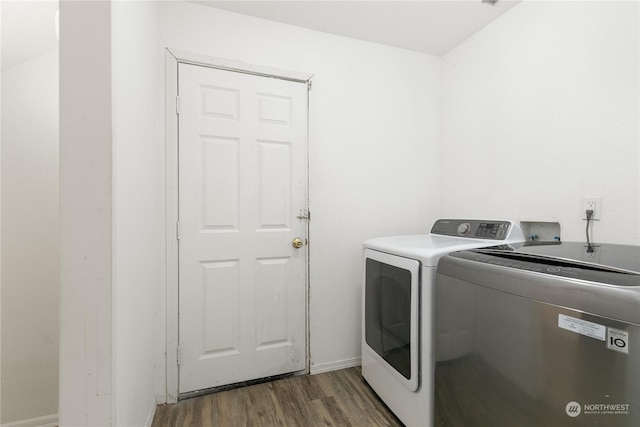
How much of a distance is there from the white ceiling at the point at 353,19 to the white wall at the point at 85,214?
2.87 ft

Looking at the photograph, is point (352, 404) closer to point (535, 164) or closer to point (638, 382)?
point (638, 382)

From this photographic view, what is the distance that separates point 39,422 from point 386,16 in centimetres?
303

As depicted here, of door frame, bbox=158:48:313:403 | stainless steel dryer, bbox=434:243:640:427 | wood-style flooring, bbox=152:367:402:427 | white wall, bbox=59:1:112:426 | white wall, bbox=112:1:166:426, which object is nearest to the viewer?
stainless steel dryer, bbox=434:243:640:427

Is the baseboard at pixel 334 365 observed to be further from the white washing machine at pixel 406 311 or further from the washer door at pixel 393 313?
the washer door at pixel 393 313

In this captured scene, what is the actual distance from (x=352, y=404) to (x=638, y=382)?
1367 millimetres

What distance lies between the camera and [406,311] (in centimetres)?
145

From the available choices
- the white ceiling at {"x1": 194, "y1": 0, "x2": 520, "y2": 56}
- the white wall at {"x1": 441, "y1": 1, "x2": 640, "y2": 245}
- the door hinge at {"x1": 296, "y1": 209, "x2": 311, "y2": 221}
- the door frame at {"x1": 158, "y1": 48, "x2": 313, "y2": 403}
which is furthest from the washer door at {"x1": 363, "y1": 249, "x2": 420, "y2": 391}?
the white ceiling at {"x1": 194, "y1": 0, "x2": 520, "y2": 56}

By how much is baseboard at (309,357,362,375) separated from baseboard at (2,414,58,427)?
1.41 meters

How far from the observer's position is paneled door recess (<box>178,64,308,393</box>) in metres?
1.72

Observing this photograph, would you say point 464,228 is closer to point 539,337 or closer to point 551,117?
point 551,117

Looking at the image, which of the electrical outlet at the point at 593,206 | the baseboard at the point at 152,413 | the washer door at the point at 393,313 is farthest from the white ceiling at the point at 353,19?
the baseboard at the point at 152,413

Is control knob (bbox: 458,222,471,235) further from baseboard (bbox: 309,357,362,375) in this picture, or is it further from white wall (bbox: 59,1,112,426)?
white wall (bbox: 59,1,112,426)

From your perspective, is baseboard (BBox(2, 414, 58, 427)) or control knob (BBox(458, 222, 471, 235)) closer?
baseboard (BBox(2, 414, 58, 427))

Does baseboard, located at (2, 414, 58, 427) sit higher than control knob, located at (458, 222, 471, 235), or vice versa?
control knob, located at (458, 222, 471, 235)
